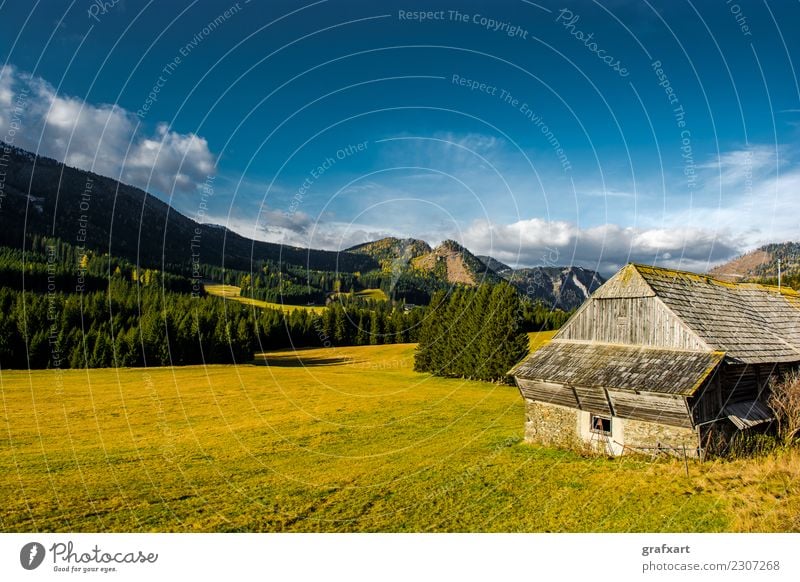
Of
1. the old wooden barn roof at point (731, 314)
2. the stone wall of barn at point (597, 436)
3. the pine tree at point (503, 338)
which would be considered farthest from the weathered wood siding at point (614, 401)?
the pine tree at point (503, 338)

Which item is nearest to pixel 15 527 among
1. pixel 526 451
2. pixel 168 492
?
pixel 168 492

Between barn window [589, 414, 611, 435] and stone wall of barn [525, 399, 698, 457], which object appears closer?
stone wall of barn [525, 399, 698, 457]

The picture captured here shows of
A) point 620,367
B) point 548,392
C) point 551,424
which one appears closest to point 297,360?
point 551,424

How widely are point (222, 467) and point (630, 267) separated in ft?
68.0

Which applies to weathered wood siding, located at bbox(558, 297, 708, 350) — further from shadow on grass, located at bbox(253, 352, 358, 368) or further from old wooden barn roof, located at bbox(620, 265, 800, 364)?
shadow on grass, located at bbox(253, 352, 358, 368)

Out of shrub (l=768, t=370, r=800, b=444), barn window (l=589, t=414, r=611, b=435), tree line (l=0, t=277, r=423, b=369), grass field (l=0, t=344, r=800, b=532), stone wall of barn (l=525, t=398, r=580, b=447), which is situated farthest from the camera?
tree line (l=0, t=277, r=423, b=369)

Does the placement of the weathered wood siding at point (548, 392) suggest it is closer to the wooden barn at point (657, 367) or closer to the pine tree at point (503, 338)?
the wooden barn at point (657, 367)

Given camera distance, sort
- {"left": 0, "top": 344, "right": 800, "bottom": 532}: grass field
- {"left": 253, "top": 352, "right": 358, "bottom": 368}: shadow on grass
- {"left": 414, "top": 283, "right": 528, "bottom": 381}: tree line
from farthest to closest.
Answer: {"left": 253, "top": 352, "right": 358, "bottom": 368}: shadow on grass → {"left": 414, "top": 283, "right": 528, "bottom": 381}: tree line → {"left": 0, "top": 344, "right": 800, "bottom": 532}: grass field

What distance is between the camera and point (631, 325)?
20141 millimetres

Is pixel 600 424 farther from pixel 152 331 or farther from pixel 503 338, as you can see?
pixel 152 331

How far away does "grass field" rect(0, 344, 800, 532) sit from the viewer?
12.1 m
